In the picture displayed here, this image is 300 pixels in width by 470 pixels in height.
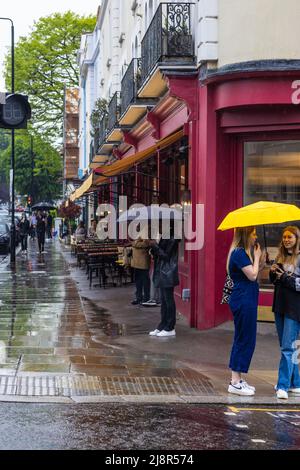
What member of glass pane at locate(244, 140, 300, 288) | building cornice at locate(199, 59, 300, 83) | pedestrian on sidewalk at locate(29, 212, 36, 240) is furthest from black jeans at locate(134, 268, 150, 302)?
pedestrian on sidewalk at locate(29, 212, 36, 240)

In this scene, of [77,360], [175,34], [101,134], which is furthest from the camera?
[101,134]

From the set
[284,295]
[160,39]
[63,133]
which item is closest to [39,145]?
[63,133]

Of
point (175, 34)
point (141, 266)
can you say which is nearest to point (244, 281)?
point (175, 34)

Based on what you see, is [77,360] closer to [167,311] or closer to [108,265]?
[167,311]

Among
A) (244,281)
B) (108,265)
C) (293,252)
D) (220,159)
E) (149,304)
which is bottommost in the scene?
(149,304)

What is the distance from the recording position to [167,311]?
1205 centimetres

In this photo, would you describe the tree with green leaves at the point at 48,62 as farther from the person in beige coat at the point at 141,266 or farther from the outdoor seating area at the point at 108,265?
the person in beige coat at the point at 141,266

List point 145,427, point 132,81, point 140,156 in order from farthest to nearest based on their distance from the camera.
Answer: point 132,81 < point 140,156 < point 145,427

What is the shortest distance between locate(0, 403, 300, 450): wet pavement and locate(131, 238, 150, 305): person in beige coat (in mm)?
7557

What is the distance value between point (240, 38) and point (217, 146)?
5.71ft

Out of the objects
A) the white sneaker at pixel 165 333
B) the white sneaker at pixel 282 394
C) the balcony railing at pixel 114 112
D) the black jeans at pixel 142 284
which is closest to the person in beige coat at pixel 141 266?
the black jeans at pixel 142 284

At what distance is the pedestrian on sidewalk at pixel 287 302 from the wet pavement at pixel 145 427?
0.58 meters

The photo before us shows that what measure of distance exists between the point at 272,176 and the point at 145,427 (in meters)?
7.04

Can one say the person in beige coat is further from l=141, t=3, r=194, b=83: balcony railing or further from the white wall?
the white wall
